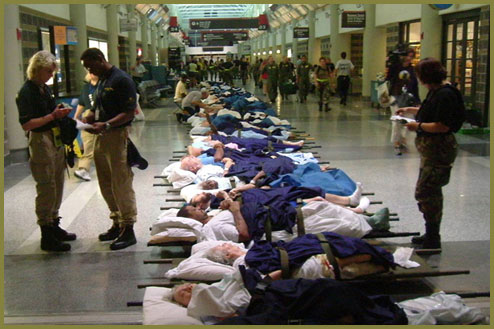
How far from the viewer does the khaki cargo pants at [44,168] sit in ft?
16.2

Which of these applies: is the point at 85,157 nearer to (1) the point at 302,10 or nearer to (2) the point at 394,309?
(2) the point at 394,309

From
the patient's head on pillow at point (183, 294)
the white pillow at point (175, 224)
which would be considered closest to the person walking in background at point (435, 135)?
the white pillow at point (175, 224)

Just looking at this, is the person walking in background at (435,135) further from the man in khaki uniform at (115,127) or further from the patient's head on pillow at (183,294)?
the man in khaki uniform at (115,127)

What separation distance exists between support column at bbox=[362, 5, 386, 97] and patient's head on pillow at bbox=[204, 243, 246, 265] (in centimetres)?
1612

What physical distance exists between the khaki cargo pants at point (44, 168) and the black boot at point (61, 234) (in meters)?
0.13

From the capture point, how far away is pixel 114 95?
4953 millimetres

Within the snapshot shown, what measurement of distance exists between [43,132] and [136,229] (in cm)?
135

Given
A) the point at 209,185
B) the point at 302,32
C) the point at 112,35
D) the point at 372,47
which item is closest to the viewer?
the point at 209,185

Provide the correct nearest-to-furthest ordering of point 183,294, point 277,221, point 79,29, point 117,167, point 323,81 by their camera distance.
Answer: point 183,294, point 277,221, point 117,167, point 79,29, point 323,81

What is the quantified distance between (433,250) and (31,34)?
1155cm

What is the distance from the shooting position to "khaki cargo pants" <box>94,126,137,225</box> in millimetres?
5016

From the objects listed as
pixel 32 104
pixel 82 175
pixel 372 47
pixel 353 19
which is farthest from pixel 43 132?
pixel 372 47

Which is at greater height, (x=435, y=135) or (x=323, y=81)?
(x=323, y=81)

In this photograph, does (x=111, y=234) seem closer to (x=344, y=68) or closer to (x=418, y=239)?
(x=418, y=239)
